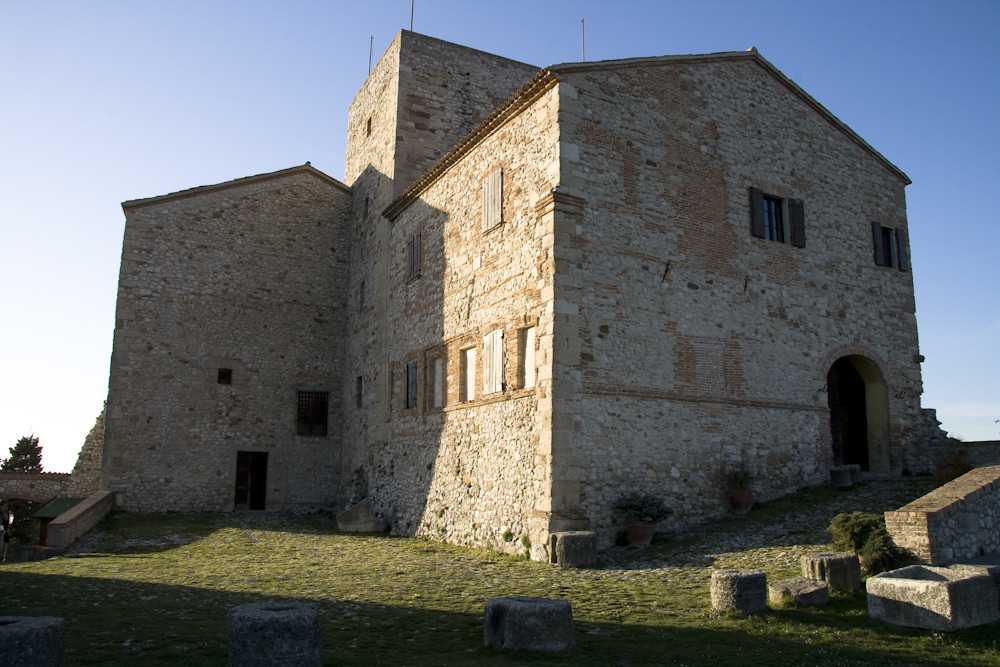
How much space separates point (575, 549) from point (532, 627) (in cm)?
494

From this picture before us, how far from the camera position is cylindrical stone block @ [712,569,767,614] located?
319 inches

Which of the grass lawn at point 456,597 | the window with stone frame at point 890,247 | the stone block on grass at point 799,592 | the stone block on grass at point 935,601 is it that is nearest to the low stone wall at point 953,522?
the stone block on grass at point 935,601

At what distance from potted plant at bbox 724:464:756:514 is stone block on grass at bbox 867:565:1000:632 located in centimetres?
530

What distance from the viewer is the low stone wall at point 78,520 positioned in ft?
49.8

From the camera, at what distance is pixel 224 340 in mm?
21297

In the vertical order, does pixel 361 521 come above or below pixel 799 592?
above

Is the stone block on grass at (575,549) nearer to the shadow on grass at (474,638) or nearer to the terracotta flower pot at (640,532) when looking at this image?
the terracotta flower pot at (640,532)

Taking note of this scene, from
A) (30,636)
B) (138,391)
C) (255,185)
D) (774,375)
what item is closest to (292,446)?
(138,391)

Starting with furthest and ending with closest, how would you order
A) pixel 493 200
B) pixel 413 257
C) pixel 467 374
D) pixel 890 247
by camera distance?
1. pixel 413 257
2. pixel 890 247
3. pixel 467 374
4. pixel 493 200

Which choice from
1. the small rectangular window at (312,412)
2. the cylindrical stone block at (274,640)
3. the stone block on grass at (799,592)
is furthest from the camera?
the small rectangular window at (312,412)

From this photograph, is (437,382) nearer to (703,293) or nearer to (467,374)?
(467,374)

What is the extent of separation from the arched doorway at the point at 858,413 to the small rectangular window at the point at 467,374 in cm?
737

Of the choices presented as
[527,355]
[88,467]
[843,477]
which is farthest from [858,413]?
[88,467]

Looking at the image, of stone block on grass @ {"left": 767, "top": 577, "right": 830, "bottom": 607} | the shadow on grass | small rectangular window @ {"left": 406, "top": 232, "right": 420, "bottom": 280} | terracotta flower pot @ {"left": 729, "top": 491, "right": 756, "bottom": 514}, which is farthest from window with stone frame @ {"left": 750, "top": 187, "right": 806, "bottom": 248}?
the shadow on grass
